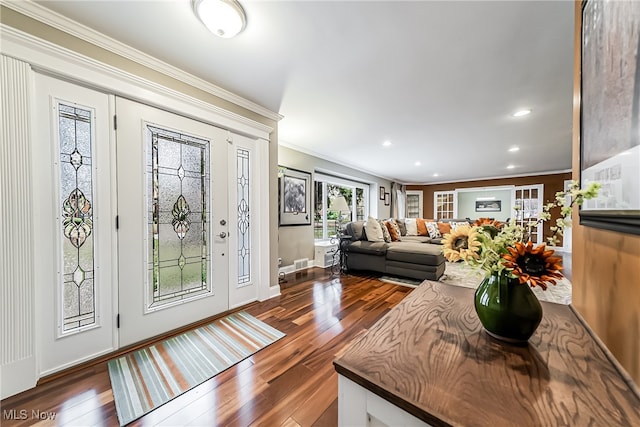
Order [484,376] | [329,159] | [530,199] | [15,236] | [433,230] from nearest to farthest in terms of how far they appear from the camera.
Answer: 1. [484,376]
2. [15,236]
3. [329,159]
4. [433,230]
5. [530,199]

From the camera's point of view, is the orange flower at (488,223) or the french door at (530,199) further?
the french door at (530,199)

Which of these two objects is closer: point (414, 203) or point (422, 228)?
point (422, 228)

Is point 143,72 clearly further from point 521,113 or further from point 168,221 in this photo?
point 521,113

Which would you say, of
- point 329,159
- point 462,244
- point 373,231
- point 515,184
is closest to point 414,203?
point 515,184

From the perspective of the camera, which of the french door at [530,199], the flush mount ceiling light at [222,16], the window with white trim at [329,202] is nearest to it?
the flush mount ceiling light at [222,16]

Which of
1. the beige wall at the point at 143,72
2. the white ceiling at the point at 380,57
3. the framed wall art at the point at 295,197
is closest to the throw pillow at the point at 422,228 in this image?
the white ceiling at the point at 380,57

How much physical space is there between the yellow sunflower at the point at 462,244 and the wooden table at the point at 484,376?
256 mm

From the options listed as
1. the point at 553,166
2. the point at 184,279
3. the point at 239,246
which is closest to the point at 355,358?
the point at 184,279

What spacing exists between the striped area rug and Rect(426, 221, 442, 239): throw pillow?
4635 mm

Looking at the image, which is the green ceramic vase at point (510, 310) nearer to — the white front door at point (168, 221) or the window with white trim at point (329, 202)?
the white front door at point (168, 221)

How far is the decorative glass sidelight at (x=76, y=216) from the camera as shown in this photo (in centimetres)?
154

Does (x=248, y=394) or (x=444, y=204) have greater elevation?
(x=444, y=204)

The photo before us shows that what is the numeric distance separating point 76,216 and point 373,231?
3656 mm

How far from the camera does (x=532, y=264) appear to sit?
0.69 meters
